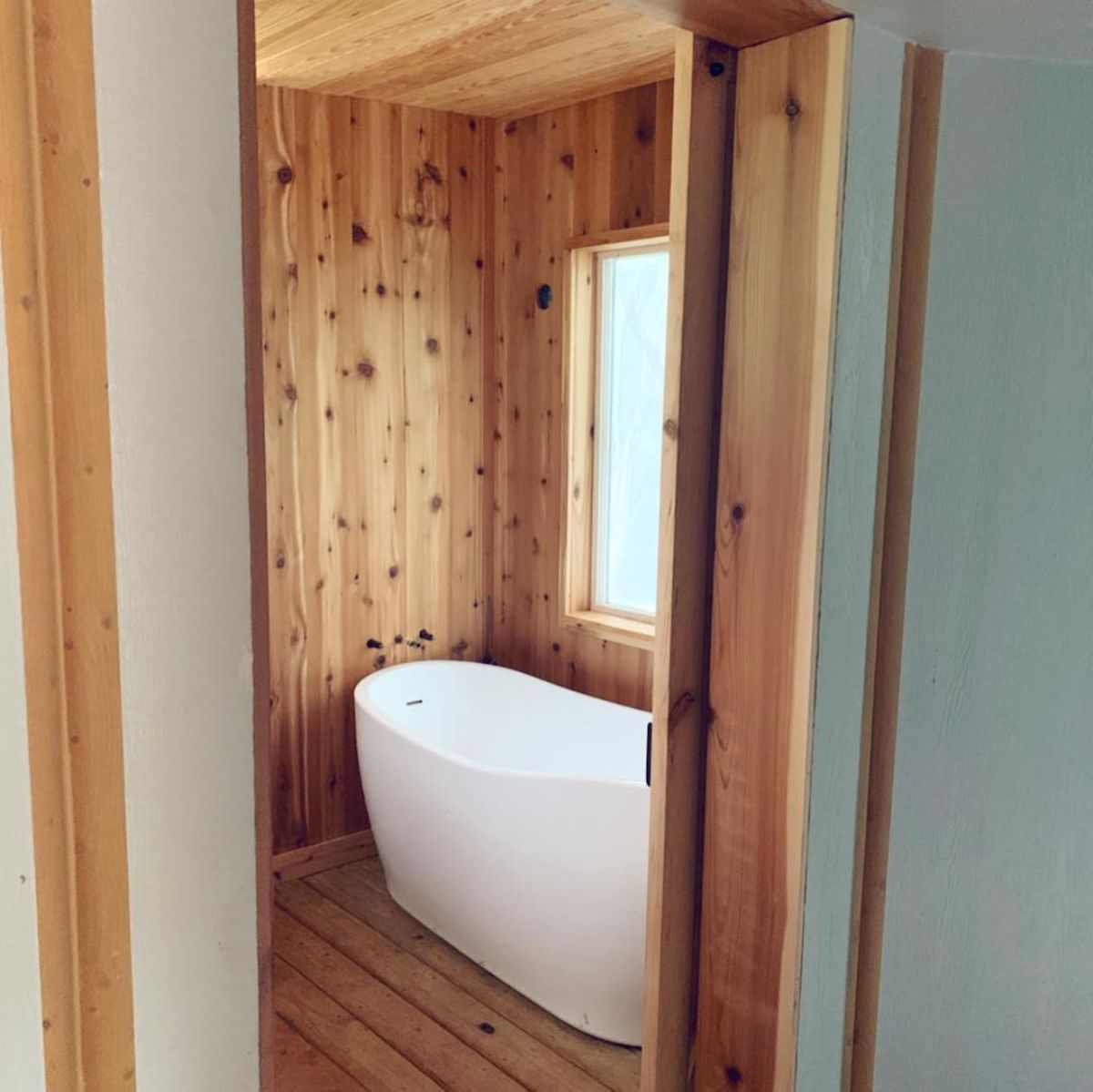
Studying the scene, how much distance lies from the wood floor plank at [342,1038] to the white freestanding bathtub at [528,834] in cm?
41

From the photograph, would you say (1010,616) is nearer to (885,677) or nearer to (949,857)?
(885,677)

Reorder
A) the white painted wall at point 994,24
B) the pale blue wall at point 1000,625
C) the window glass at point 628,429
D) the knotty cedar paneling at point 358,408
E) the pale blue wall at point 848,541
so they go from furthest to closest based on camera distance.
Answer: the window glass at point 628,429 → the knotty cedar paneling at point 358,408 → the pale blue wall at point 1000,625 → the pale blue wall at point 848,541 → the white painted wall at point 994,24

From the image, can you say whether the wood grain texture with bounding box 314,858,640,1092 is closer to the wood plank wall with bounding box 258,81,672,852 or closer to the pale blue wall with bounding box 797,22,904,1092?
the wood plank wall with bounding box 258,81,672,852

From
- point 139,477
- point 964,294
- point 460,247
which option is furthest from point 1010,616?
point 460,247

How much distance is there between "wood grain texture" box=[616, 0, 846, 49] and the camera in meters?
1.33

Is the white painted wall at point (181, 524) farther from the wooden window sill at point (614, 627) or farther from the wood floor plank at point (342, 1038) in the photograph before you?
the wooden window sill at point (614, 627)

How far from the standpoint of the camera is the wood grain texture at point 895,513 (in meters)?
1.50

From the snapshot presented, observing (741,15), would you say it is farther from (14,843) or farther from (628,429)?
(628,429)

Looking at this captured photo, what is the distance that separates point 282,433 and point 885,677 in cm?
232

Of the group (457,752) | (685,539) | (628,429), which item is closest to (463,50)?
(628,429)

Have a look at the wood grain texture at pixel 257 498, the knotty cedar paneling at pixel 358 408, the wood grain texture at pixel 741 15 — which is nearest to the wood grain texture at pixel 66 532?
the wood grain texture at pixel 257 498

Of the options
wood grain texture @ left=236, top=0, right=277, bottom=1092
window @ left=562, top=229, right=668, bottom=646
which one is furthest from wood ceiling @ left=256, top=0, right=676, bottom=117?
wood grain texture @ left=236, top=0, right=277, bottom=1092

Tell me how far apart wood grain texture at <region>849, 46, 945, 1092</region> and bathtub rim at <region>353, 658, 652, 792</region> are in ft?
2.57

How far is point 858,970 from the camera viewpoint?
5.41ft
